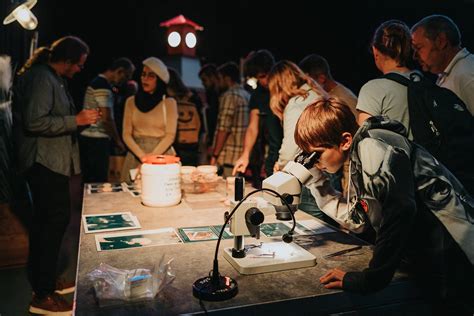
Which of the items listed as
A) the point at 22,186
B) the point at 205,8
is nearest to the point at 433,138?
the point at 22,186

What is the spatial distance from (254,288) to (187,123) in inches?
123

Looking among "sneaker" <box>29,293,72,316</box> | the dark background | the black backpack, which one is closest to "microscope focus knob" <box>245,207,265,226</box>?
the black backpack

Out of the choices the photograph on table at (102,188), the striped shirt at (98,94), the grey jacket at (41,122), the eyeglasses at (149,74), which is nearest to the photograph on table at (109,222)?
the photograph on table at (102,188)

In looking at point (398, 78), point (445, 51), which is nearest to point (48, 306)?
point (398, 78)

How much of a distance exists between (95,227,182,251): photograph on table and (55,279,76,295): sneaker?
159 cm

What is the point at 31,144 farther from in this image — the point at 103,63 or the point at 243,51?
the point at 243,51

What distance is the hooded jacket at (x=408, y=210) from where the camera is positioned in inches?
46.7

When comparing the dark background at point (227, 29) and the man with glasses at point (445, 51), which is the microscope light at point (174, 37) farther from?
the man with glasses at point (445, 51)

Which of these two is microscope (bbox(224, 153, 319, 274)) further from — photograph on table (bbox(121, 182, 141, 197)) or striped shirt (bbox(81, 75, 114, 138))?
striped shirt (bbox(81, 75, 114, 138))

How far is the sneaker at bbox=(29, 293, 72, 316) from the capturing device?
2604 mm

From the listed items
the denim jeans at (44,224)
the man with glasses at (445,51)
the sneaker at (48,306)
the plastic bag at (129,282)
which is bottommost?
the sneaker at (48,306)

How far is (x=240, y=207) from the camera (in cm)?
137

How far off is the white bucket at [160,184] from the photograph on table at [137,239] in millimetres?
370

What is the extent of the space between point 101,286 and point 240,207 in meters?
0.48
